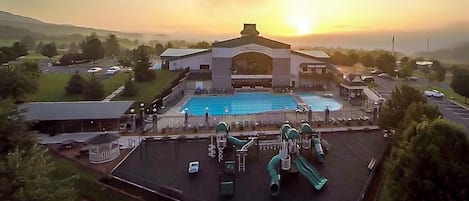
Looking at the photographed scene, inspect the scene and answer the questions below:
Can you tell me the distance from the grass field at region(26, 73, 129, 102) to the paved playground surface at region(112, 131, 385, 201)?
39.3 ft

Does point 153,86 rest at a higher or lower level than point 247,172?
higher

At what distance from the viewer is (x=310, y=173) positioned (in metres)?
12.1

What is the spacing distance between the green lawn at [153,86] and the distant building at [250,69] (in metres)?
2.03

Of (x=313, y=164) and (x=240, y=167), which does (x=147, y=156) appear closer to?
(x=240, y=167)

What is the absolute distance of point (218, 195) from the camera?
11.2 metres

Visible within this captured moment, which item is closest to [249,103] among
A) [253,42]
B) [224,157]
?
[253,42]

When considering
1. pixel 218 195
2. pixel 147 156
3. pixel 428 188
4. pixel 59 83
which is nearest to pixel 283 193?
pixel 218 195

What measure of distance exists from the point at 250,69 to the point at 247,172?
23.3 m

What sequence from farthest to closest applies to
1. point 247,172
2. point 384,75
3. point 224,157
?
point 384,75, point 224,157, point 247,172

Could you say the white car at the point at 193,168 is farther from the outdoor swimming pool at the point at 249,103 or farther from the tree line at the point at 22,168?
the outdoor swimming pool at the point at 249,103

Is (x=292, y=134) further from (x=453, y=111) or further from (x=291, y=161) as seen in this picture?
(x=453, y=111)

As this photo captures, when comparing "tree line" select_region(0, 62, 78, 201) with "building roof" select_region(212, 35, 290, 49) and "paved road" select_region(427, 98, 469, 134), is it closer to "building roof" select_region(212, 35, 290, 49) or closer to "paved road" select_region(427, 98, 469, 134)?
"paved road" select_region(427, 98, 469, 134)

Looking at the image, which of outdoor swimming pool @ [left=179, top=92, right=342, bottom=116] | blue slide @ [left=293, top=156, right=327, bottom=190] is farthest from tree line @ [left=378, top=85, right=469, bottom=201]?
outdoor swimming pool @ [left=179, top=92, right=342, bottom=116]

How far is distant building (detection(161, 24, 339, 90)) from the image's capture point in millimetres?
32219
